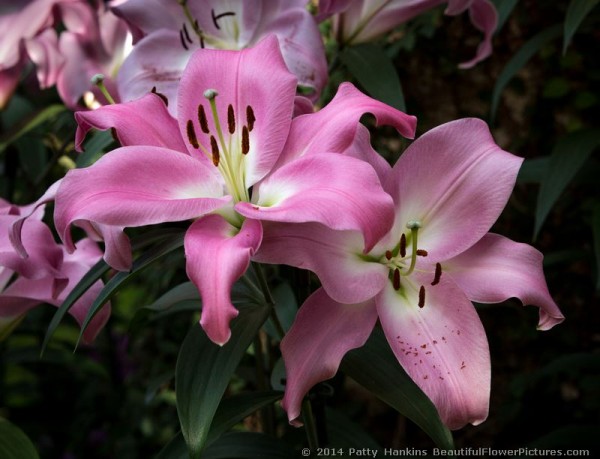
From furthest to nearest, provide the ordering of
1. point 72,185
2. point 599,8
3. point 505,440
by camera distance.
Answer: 1. point 505,440
2. point 599,8
3. point 72,185

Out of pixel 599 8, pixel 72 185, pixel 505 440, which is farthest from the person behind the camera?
pixel 505 440

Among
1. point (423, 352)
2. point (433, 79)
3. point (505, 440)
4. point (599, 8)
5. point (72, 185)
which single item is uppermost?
point (72, 185)

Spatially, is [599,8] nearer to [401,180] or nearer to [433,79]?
[433,79]

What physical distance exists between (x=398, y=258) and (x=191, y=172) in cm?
15

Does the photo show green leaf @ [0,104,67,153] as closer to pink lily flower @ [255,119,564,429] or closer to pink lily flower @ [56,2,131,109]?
pink lily flower @ [56,2,131,109]

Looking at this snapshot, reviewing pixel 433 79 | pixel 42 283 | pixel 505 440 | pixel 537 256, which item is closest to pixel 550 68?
pixel 433 79

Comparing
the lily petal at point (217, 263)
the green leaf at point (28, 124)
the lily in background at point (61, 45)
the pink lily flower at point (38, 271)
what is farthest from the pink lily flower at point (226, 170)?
the green leaf at point (28, 124)

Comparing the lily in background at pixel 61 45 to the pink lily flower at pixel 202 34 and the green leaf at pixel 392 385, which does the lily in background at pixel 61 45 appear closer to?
the pink lily flower at pixel 202 34

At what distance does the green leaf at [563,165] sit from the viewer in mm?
909

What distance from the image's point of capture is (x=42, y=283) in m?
0.69

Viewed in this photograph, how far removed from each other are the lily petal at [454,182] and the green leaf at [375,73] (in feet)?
0.79

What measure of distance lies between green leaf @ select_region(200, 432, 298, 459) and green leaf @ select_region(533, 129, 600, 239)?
0.39 meters

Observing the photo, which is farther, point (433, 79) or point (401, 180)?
point (433, 79)

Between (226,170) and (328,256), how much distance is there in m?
0.10
